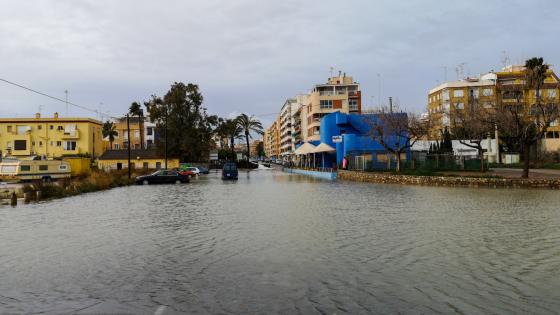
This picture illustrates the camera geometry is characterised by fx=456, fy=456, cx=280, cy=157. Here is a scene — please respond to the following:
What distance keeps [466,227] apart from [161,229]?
9.26 m

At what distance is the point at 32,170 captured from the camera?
4725cm

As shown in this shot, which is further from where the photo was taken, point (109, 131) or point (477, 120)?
point (109, 131)

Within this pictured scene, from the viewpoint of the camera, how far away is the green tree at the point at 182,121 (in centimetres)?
8162

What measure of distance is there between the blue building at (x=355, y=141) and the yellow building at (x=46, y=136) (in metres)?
48.3

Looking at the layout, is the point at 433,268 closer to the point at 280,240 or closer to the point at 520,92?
the point at 280,240

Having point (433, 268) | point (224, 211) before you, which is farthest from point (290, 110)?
point (433, 268)

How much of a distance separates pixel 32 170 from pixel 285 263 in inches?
1810

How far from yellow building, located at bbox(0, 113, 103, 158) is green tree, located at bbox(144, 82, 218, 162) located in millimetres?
15112

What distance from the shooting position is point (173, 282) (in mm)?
7848

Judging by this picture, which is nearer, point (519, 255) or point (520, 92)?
point (519, 255)

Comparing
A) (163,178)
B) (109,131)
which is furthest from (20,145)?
(163,178)

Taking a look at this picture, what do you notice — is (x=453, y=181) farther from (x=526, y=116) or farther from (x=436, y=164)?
(x=436, y=164)

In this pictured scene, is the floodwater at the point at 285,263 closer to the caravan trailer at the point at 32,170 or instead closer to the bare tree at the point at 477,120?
the bare tree at the point at 477,120

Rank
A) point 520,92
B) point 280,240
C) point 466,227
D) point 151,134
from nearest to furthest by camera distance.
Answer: point 280,240 < point 466,227 < point 520,92 < point 151,134
